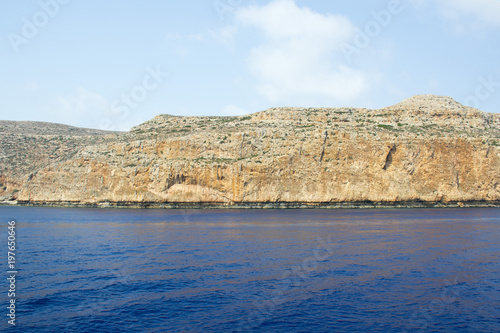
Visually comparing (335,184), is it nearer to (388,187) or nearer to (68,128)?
(388,187)

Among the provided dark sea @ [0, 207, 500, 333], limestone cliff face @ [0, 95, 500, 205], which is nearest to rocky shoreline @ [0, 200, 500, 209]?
limestone cliff face @ [0, 95, 500, 205]

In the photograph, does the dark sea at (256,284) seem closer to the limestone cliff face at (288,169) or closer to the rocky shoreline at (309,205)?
the limestone cliff face at (288,169)

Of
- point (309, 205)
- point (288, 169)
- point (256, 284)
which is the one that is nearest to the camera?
point (256, 284)

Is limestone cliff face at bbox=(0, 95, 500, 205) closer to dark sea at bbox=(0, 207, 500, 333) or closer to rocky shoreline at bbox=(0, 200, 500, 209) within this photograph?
rocky shoreline at bbox=(0, 200, 500, 209)

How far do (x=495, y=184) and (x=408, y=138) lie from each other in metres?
19.0

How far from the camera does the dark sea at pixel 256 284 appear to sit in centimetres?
1477

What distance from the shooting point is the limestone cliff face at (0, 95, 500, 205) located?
78375 mm

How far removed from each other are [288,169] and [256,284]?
60418 mm

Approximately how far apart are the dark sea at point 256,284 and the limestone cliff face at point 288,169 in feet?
145

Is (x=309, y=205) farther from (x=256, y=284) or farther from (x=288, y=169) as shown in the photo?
(x=256, y=284)

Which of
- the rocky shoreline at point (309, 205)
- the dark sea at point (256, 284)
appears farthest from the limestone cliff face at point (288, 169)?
the dark sea at point (256, 284)

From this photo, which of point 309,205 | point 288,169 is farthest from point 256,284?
point 309,205

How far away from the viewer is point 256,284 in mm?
19359

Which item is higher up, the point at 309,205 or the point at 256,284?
the point at 309,205
